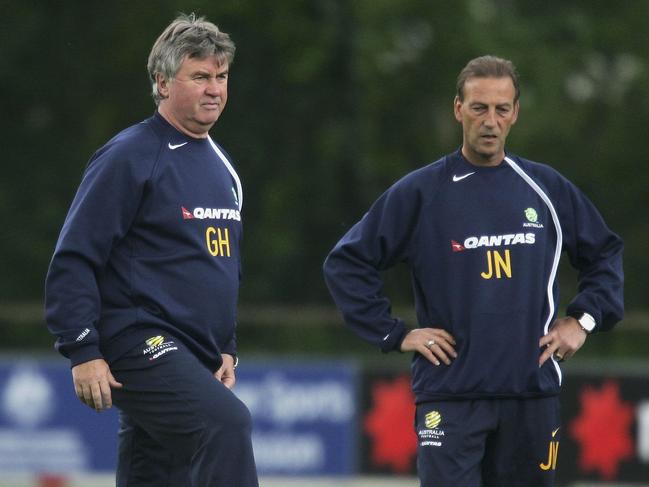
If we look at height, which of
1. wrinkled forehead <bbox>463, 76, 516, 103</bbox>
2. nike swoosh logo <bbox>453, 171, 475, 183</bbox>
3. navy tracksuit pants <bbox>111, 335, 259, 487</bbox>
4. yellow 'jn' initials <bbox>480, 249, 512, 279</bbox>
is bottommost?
navy tracksuit pants <bbox>111, 335, 259, 487</bbox>

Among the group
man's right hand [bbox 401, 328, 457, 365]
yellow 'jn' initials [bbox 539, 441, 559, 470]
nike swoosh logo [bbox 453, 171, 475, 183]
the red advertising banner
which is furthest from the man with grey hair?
the red advertising banner

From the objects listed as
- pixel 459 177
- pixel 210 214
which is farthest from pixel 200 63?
pixel 459 177

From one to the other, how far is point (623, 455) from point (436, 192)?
591 cm

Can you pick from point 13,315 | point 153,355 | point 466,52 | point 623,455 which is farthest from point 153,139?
point 466,52

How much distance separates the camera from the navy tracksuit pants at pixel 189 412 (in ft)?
16.4

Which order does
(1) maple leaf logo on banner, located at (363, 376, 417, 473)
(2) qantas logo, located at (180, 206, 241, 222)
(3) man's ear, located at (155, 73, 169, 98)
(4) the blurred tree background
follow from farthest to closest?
(4) the blurred tree background → (1) maple leaf logo on banner, located at (363, 376, 417, 473) → (3) man's ear, located at (155, 73, 169, 98) → (2) qantas logo, located at (180, 206, 241, 222)

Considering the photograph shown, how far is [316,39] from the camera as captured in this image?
20.5m

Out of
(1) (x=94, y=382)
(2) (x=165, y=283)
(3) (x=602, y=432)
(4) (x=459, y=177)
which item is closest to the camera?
(1) (x=94, y=382)

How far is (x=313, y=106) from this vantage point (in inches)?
825

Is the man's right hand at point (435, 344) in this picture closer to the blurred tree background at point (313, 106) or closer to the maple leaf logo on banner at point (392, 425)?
the maple leaf logo on banner at point (392, 425)

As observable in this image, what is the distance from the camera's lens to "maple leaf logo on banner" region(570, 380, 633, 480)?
35.6 feet

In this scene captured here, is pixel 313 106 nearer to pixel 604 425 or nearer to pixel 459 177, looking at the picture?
pixel 604 425

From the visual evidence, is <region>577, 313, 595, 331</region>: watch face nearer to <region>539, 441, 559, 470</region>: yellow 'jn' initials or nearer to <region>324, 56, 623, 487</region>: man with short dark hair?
<region>324, 56, 623, 487</region>: man with short dark hair

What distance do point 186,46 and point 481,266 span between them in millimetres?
1383
